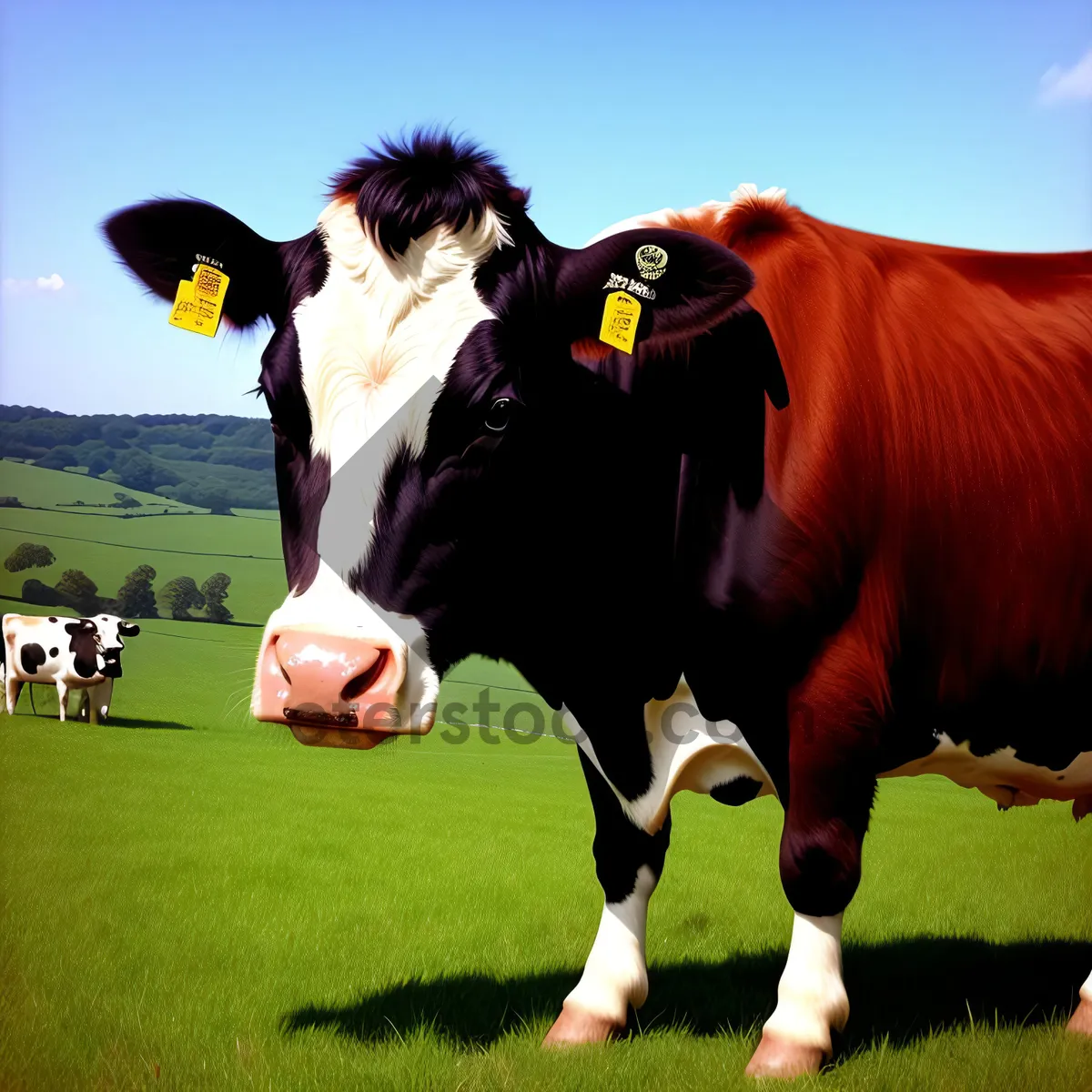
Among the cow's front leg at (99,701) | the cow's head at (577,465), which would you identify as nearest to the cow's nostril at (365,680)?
the cow's head at (577,465)

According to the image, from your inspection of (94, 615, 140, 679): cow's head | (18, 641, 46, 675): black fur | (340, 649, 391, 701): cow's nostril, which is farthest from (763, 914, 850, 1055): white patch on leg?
(18, 641, 46, 675): black fur

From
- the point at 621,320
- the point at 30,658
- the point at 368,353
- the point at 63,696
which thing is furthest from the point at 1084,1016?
the point at 30,658

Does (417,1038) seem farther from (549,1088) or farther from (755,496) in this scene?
(755,496)

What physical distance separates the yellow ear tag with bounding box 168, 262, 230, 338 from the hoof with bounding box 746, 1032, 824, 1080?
2932 mm

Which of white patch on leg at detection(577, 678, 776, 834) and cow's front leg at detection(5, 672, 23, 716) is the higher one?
white patch on leg at detection(577, 678, 776, 834)

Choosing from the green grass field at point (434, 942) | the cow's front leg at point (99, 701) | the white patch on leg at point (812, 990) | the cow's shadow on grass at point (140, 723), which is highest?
the white patch on leg at point (812, 990)

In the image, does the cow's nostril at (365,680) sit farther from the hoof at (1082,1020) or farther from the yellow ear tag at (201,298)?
the hoof at (1082,1020)

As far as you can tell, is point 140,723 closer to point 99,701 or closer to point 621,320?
point 99,701

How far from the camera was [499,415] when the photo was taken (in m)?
2.95

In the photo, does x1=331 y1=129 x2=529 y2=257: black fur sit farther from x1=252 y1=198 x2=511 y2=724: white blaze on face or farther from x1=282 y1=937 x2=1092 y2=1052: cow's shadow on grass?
x1=282 y1=937 x2=1092 y2=1052: cow's shadow on grass

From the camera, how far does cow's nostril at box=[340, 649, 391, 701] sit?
2553mm

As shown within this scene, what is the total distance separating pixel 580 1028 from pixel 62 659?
11.2 metres

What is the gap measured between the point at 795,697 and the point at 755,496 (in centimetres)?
64

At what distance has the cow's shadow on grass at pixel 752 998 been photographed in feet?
12.0
